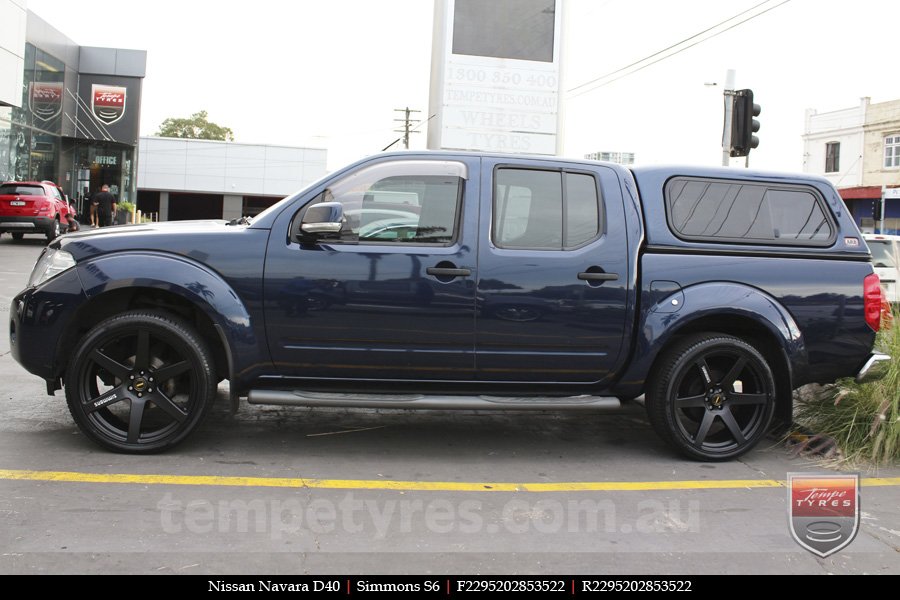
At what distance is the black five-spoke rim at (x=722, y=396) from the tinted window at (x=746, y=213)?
78 centimetres

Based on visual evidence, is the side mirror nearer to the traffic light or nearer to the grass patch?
the grass patch

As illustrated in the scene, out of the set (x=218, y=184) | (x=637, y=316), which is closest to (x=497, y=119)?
(x=637, y=316)

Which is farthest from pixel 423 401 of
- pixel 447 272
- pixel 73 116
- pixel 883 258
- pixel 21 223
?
pixel 73 116

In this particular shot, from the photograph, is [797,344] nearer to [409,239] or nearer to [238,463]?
[409,239]

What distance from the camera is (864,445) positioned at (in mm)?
5359

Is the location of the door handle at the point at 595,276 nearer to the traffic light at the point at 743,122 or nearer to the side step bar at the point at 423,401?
the side step bar at the point at 423,401

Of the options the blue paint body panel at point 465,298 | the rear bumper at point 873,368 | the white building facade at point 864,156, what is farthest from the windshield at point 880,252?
the white building facade at point 864,156

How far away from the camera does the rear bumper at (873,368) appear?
5.20 meters

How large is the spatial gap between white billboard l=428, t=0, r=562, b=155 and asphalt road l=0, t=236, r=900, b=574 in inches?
537

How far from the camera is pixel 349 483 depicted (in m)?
4.49

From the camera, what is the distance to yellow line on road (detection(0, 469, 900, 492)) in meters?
4.38

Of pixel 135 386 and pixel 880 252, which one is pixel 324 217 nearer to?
pixel 135 386

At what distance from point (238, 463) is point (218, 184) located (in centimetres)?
5139
